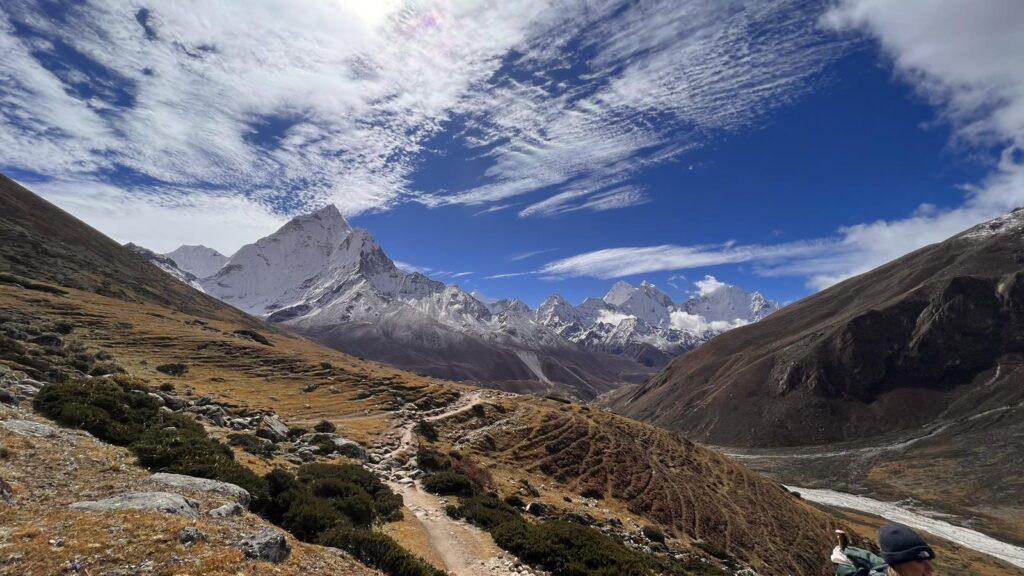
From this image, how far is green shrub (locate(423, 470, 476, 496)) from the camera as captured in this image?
3312cm

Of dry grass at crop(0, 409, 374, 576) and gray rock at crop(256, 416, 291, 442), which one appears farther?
gray rock at crop(256, 416, 291, 442)

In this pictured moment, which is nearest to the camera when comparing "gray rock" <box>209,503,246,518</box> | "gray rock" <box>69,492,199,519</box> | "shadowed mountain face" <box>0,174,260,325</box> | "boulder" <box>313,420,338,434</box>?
"gray rock" <box>69,492,199,519</box>

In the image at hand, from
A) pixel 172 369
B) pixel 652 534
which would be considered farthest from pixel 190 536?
pixel 172 369

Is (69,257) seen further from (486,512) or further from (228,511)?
(228,511)

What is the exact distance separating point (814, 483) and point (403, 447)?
164 metres

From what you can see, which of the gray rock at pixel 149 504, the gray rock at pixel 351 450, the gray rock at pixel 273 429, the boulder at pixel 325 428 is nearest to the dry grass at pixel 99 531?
the gray rock at pixel 149 504

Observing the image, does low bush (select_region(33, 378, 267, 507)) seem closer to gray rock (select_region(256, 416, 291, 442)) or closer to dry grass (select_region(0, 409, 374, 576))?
dry grass (select_region(0, 409, 374, 576))

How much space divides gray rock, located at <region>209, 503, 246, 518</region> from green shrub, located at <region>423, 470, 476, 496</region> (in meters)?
18.4

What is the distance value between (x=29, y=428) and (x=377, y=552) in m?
15.8

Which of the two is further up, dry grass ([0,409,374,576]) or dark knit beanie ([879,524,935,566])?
dark knit beanie ([879,524,935,566])

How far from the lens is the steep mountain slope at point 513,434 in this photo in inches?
1796

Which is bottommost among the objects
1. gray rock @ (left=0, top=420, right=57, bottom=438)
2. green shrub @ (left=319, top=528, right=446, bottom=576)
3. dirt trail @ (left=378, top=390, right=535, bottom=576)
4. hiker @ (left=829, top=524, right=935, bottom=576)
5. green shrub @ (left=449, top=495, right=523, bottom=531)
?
dirt trail @ (left=378, top=390, right=535, bottom=576)

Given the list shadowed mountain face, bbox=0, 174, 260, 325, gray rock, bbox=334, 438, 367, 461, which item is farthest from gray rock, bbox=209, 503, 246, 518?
shadowed mountain face, bbox=0, 174, 260, 325

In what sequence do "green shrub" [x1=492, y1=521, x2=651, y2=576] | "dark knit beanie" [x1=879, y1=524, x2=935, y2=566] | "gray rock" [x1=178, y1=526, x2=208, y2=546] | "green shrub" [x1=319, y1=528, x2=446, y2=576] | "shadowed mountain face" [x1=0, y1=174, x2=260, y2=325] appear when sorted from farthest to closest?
1. "shadowed mountain face" [x1=0, y1=174, x2=260, y2=325]
2. "green shrub" [x1=492, y1=521, x2=651, y2=576]
3. "green shrub" [x1=319, y1=528, x2=446, y2=576]
4. "gray rock" [x1=178, y1=526, x2=208, y2=546]
5. "dark knit beanie" [x1=879, y1=524, x2=935, y2=566]
